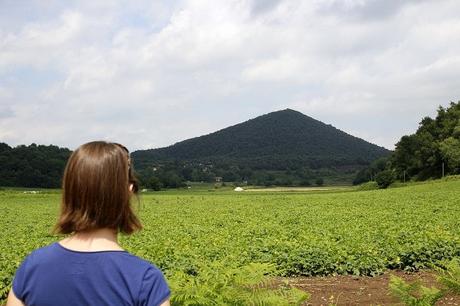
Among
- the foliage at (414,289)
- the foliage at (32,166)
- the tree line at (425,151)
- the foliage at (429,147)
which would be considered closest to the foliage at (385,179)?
the tree line at (425,151)

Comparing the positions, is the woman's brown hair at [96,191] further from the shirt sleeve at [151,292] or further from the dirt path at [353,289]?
the dirt path at [353,289]

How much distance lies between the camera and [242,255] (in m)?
12.7

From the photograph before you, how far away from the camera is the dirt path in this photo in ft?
27.8

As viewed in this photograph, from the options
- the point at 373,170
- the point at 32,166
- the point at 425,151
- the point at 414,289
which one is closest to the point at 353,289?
the point at 414,289

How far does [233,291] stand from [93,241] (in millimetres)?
1437

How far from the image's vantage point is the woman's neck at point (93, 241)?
2.15 m

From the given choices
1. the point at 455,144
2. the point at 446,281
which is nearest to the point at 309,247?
the point at 446,281

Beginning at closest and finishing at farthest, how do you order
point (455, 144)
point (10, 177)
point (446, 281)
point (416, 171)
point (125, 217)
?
point (125, 217) → point (446, 281) → point (455, 144) → point (416, 171) → point (10, 177)

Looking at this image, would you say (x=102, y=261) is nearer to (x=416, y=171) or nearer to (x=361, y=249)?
(x=361, y=249)

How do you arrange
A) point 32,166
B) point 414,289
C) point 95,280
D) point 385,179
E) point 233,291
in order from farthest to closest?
point 32,166
point 385,179
point 414,289
point 233,291
point 95,280

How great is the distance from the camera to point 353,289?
31.3 feet

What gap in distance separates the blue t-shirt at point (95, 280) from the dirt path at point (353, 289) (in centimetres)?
648

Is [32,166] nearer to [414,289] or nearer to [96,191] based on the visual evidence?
[414,289]

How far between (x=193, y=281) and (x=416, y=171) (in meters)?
91.7
